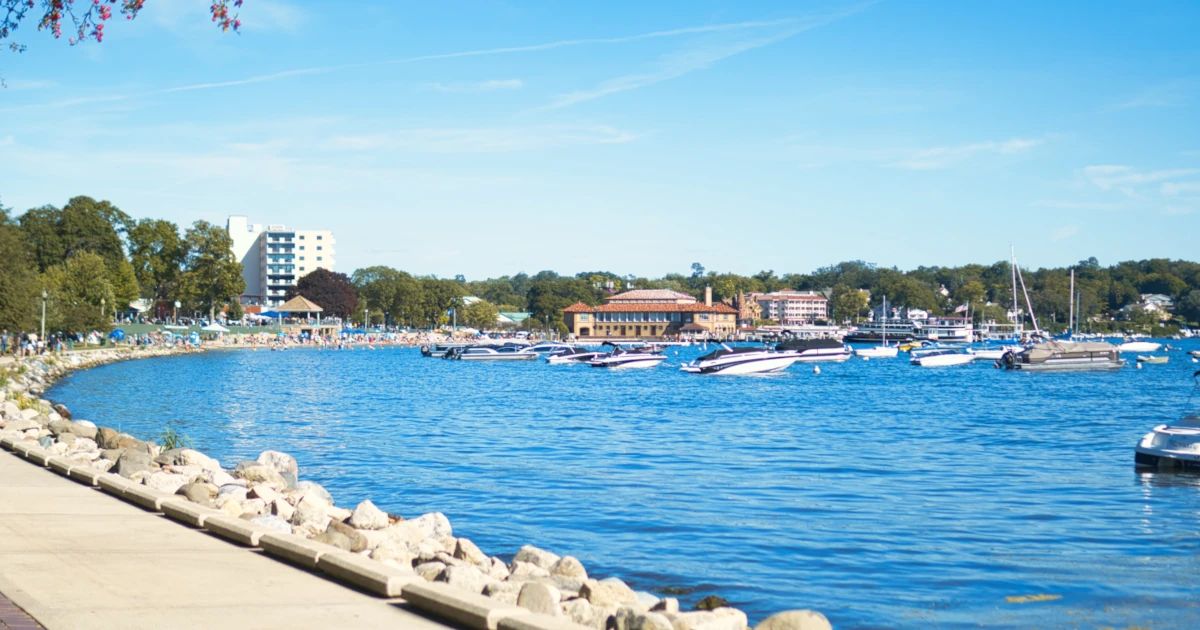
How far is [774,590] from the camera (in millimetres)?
13492

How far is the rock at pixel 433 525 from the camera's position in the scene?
15062 millimetres

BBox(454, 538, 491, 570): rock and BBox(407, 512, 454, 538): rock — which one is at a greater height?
BBox(454, 538, 491, 570): rock

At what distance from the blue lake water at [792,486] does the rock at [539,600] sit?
13.7 ft

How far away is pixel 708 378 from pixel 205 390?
118ft

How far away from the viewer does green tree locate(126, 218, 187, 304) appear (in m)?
136

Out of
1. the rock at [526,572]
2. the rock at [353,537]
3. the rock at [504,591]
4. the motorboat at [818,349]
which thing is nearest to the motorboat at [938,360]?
the motorboat at [818,349]

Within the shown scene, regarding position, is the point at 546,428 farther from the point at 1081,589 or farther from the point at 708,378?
the point at 708,378

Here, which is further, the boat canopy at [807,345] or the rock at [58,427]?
the boat canopy at [807,345]

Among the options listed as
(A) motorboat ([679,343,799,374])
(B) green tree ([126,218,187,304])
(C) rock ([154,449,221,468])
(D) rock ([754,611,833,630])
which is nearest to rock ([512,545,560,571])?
(D) rock ([754,611,833,630])

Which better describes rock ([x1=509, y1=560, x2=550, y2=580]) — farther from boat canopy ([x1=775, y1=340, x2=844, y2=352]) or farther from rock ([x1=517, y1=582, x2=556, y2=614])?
boat canopy ([x1=775, y1=340, x2=844, y2=352])

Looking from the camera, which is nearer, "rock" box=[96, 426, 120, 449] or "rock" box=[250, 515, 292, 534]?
"rock" box=[250, 515, 292, 534]

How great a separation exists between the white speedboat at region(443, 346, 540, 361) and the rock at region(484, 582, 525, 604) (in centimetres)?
10248

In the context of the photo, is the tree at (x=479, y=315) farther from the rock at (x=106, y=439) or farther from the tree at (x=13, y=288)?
the rock at (x=106, y=439)

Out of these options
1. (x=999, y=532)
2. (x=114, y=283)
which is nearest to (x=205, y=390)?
(x=999, y=532)
